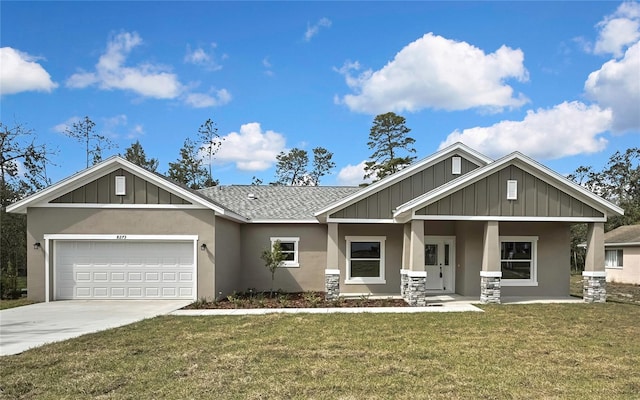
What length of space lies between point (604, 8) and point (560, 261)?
865 centimetres

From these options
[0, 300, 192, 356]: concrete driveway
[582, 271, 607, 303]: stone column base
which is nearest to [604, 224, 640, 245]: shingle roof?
[582, 271, 607, 303]: stone column base

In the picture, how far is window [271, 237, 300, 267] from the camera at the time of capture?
60.8 feet

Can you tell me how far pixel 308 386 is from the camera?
6.30 metres

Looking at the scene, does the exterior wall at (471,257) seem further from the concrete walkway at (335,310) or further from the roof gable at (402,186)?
the concrete walkway at (335,310)

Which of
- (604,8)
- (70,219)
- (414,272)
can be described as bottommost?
(414,272)

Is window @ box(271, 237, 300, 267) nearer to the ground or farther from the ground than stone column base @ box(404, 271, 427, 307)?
farther from the ground

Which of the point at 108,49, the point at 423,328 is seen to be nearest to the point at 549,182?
the point at 423,328

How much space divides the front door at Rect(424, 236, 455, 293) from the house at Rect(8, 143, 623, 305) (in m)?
0.04

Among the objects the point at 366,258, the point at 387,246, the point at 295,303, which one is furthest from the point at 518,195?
the point at 295,303

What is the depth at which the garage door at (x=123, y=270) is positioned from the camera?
15.4m

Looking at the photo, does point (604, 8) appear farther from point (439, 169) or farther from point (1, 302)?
point (1, 302)

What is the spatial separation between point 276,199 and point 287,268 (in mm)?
3958

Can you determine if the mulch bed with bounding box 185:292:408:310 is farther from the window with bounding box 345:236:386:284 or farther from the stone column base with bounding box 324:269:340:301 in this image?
the window with bounding box 345:236:386:284

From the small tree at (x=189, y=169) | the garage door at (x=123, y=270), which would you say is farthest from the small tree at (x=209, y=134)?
the garage door at (x=123, y=270)
